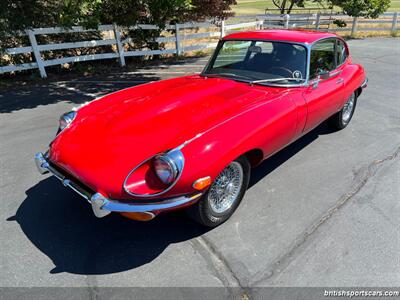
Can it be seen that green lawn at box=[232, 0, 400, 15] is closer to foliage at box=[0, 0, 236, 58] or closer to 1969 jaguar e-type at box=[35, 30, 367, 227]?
foliage at box=[0, 0, 236, 58]

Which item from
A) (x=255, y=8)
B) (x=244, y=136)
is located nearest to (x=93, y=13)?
(x=244, y=136)

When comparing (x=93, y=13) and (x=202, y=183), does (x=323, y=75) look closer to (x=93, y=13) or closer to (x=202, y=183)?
(x=202, y=183)

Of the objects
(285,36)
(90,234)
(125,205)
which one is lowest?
(90,234)

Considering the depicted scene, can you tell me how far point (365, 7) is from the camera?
1603 centimetres

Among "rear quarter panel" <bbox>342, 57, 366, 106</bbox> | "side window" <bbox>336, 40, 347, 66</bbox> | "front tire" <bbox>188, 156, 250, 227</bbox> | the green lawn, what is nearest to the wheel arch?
"front tire" <bbox>188, 156, 250, 227</bbox>

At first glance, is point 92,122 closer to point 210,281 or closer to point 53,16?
point 210,281

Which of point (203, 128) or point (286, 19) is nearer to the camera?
point (203, 128)

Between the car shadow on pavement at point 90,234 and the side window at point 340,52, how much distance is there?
3.37 metres

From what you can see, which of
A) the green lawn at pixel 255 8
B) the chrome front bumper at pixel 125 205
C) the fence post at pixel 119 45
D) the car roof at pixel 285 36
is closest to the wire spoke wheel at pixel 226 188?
Answer: the chrome front bumper at pixel 125 205

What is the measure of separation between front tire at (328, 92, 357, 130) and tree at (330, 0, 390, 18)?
13.6m

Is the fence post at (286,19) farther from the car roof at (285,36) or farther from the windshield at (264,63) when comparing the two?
the windshield at (264,63)

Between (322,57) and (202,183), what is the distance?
9.07ft

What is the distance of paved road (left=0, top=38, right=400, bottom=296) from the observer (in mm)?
2484

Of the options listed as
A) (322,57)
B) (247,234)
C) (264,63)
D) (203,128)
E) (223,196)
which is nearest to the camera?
(203,128)
